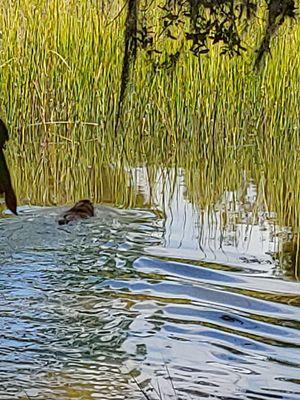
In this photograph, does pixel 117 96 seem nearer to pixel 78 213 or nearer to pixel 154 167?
pixel 154 167

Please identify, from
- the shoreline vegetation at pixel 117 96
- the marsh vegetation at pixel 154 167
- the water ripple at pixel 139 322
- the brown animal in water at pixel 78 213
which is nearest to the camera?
the water ripple at pixel 139 322

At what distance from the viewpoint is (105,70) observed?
9.82 m

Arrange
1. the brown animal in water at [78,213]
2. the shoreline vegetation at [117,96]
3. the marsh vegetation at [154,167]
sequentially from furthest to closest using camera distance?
the shoreline vegetation at [117,96]
the brown animal in water at [78,213]
the marsh vegetation at [154,167]

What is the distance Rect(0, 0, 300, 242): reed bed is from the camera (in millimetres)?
9602

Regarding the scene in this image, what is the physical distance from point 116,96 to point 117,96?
1.3 inches

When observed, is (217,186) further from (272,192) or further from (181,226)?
(181,226)

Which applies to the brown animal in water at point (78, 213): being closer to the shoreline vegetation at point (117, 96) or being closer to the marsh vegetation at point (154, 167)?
the marsh vegetation at point (154, 167)

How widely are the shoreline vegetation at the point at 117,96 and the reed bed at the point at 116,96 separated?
1 centimetres

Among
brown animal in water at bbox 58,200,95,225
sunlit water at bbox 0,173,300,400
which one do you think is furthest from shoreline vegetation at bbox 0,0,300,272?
sunlit water at bbox 0,173,300,400

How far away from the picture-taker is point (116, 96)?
9828 millimetres

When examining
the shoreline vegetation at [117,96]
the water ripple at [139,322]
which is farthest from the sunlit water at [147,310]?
the shoreline vegetation at [117,96]

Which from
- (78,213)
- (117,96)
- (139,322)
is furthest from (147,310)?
(117,96)

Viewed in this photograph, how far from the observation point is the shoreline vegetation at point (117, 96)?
9.59 meters

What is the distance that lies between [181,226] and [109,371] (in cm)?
281
